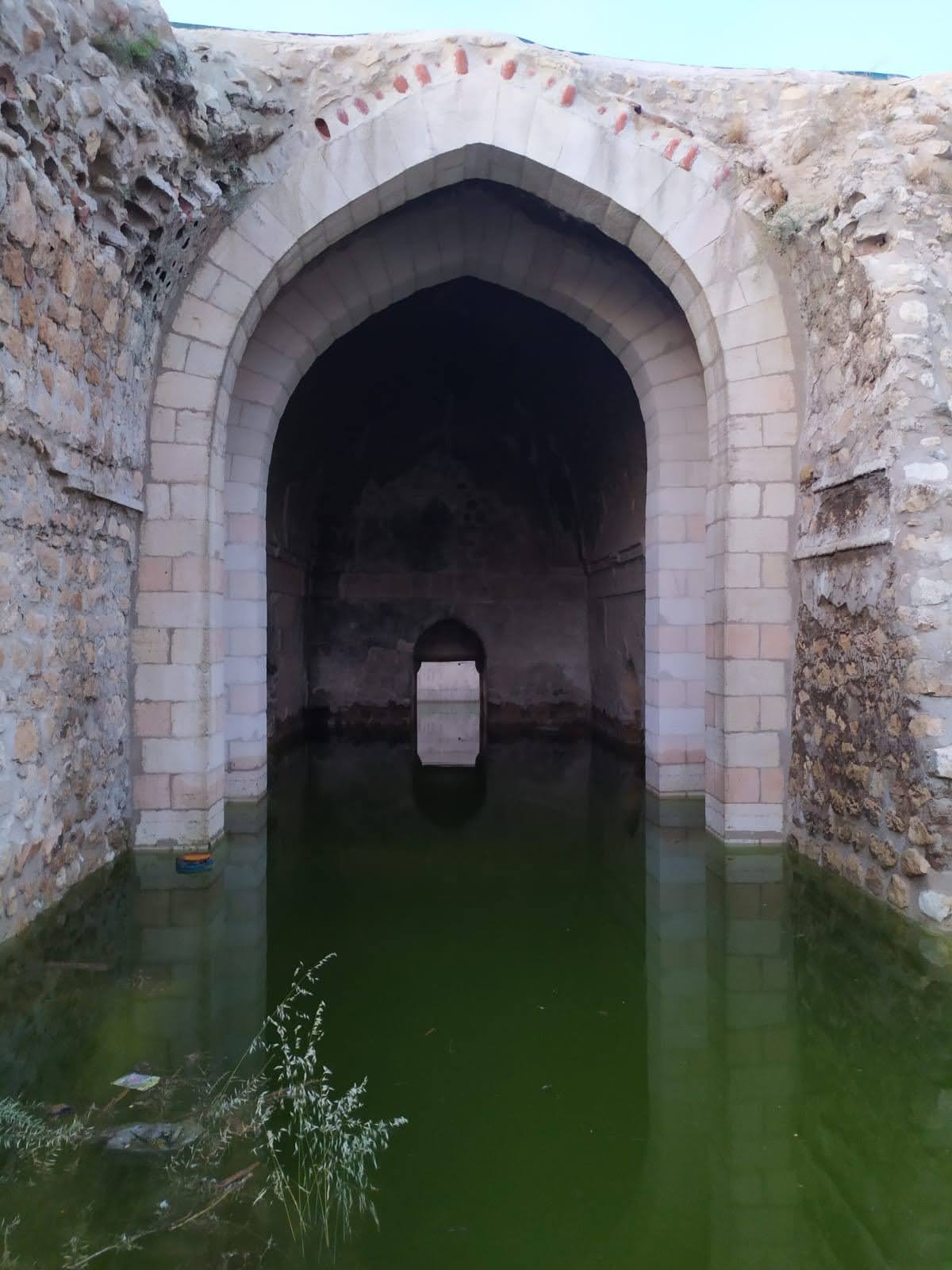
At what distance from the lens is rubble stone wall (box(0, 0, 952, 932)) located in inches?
151

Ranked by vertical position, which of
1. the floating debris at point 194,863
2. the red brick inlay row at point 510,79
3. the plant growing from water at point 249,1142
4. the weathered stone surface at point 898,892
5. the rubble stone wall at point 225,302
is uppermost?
the red brick inlay row at point 510,79

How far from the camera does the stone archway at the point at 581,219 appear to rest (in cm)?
524

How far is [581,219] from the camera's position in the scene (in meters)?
6.09

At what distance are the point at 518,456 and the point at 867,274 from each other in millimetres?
7302

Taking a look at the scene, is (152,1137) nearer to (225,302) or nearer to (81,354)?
(81,354)

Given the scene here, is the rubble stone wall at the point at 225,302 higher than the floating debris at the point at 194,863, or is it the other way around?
the rubble stone wall at the point at 225,302

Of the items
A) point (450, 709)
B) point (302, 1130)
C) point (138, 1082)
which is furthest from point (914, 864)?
point (450, 709)

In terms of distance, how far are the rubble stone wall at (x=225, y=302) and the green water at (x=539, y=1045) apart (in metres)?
0.59

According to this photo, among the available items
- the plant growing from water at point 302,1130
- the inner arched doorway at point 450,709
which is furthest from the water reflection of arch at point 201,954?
the inner arched doorway at point 450,709

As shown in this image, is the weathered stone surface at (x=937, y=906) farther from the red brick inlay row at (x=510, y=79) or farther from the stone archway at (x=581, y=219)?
the red brick inlay row at (x=510, y=79)

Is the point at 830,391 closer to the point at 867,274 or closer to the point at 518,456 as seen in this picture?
the point at 867,274

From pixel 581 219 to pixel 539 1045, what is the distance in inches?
204

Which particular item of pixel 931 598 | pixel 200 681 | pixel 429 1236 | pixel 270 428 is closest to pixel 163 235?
pixel 270 428

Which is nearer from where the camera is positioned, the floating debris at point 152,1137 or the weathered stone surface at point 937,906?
the floating debris at point 152,1137
